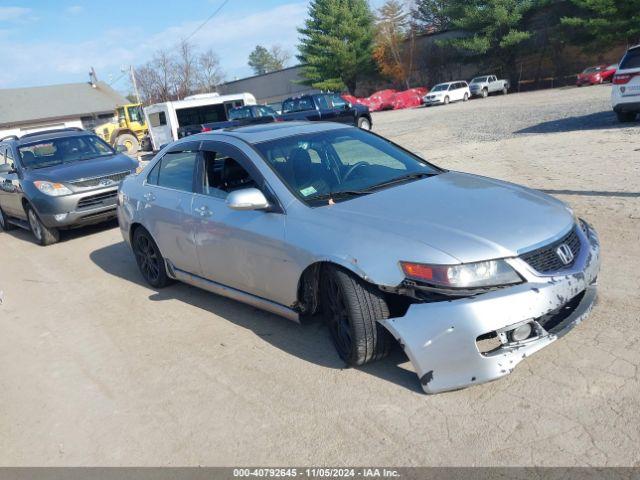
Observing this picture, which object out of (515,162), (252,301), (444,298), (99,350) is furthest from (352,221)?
(515,162)

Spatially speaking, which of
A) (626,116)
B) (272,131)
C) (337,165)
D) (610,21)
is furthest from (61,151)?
(610,21)

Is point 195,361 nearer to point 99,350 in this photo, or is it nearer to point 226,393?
point 226,393

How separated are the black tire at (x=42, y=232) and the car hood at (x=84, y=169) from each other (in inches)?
25.1

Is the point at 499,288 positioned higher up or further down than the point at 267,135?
further down

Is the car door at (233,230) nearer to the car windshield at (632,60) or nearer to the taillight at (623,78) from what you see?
the taillight at (623,78)

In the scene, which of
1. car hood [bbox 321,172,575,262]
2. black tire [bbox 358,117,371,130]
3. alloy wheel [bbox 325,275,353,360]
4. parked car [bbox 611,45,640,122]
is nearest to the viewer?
car hood [bbox 321,172,575,262]

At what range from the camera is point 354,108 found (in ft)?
72.8

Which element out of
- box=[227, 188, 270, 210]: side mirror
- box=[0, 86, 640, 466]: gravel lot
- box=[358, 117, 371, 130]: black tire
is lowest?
→ box=[0, 86, 640, 466]: gravel lot

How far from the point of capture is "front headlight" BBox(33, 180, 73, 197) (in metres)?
8.98

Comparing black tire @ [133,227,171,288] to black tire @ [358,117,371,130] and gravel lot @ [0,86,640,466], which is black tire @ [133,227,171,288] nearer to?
gravel lot @ [0,86,640,466]

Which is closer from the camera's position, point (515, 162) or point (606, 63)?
point (515, 162)

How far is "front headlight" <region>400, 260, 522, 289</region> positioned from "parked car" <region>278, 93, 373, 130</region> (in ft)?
59.4

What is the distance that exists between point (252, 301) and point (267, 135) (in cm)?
142

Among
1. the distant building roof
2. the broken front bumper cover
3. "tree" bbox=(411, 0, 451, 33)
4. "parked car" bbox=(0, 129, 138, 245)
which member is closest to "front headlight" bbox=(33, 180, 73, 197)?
"parked car" bbox=(0, 129, 138, 245)
